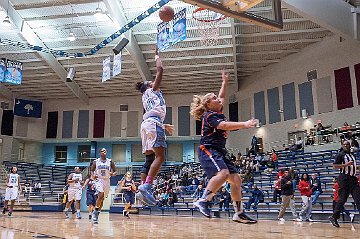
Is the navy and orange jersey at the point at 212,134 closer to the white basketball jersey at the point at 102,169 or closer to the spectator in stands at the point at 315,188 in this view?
the white basketball jersey at the point at 102,169

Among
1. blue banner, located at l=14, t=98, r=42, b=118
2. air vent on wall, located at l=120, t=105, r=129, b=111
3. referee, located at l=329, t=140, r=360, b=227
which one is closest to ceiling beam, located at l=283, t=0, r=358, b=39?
referee, located at l=329, t=140, r=360, b=227

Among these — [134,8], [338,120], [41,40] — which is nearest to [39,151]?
[41,40]

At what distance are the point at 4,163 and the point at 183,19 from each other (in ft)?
61.7

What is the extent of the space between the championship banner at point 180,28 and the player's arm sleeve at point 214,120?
10.4 meters

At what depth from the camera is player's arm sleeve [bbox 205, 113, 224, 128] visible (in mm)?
4460

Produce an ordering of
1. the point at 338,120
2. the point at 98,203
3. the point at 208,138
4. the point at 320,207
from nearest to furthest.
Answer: the point at 208,138 < the point at 98,203 < the point at 320,207 < the point at 338,120

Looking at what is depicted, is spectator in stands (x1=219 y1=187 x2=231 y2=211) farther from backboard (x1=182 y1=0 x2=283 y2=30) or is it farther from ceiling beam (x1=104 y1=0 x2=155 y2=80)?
ceiling beam (x1=104 y1=0 x2=155 y2=80)

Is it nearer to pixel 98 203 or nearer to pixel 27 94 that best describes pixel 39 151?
pixel 27 94

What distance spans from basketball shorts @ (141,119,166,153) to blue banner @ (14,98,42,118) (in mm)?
26715

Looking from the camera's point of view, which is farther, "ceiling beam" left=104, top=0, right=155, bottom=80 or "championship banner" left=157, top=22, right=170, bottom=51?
"ceiling beam" left=104, top=0, right=155, bottom=80

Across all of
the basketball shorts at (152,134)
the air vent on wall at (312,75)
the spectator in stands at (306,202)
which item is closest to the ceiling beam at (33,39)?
the air vent on wall at (312,75)

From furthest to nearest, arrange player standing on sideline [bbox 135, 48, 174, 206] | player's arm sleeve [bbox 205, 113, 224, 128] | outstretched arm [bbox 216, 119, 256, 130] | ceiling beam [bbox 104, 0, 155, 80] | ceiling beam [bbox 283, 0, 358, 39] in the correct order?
ceiling beam [bbox 104, 0, 155, 80], ceiling beam [bbox 283, 0, 358, 39], player standing on sideline [bbox 135, 48, 174, 206], player's arm sleeve [bbox 205, 113, 224, 128], outstretched arm [bbox 216, 119, 256, 130]

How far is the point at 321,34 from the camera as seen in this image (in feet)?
69.6

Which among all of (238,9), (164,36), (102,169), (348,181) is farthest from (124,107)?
(238,9)
